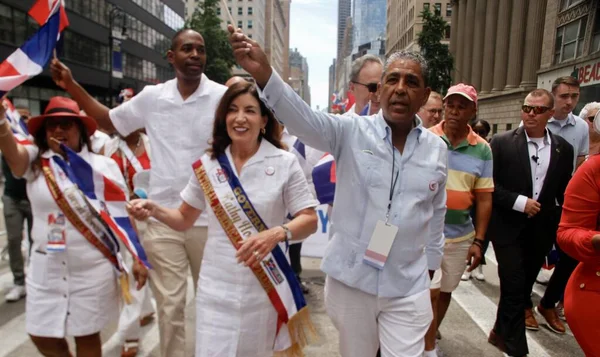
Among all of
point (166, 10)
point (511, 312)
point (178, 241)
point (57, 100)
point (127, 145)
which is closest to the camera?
point (57, 100)

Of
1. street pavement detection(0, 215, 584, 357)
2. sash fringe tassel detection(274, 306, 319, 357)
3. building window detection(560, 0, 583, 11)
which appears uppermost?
building window detection(560, 0, 583, 11)

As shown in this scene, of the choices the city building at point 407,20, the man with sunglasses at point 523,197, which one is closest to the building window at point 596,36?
the man with sunglasses at point 523,197

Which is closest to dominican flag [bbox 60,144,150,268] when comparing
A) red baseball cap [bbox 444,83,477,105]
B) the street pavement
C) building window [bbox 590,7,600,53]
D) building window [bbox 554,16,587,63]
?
the street pavement

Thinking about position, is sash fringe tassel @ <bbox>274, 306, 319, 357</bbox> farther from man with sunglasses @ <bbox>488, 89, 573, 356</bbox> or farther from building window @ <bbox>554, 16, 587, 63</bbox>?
building window @ <bbox>554, 16, 587, 63</bbox>

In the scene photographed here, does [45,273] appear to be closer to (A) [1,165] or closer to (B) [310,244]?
(A) [1,165]

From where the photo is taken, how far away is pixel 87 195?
307cm

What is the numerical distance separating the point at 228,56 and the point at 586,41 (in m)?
27.6

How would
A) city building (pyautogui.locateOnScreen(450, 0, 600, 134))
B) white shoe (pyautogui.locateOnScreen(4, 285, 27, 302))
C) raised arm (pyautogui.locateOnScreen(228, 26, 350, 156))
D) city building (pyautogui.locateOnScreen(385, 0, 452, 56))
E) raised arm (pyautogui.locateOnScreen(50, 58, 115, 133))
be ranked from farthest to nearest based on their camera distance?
city building (pyautogui.locateOnScreen(385, 0, 452, 56)), city building (pyautogui.locateOnScreen(450, 0, 600, 134)), white shoe (pyautogui.locateOnScreen(4, 285, 27, 302)), raised arm (pyautogui.locateOnScreen(50, 58, 115, 133)), raised arm (pyautogui.locateOnScreen(228, 26, 350, 156))

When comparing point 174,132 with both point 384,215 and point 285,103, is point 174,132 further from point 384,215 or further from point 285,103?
point 384,215

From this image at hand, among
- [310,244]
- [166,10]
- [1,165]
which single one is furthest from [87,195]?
[166,10]

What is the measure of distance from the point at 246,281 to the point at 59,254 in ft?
4.18

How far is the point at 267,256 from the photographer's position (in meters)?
2.63

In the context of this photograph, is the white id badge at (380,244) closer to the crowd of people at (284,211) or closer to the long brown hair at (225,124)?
the crowd of people at (284,211)

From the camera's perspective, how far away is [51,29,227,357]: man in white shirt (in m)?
3.36
